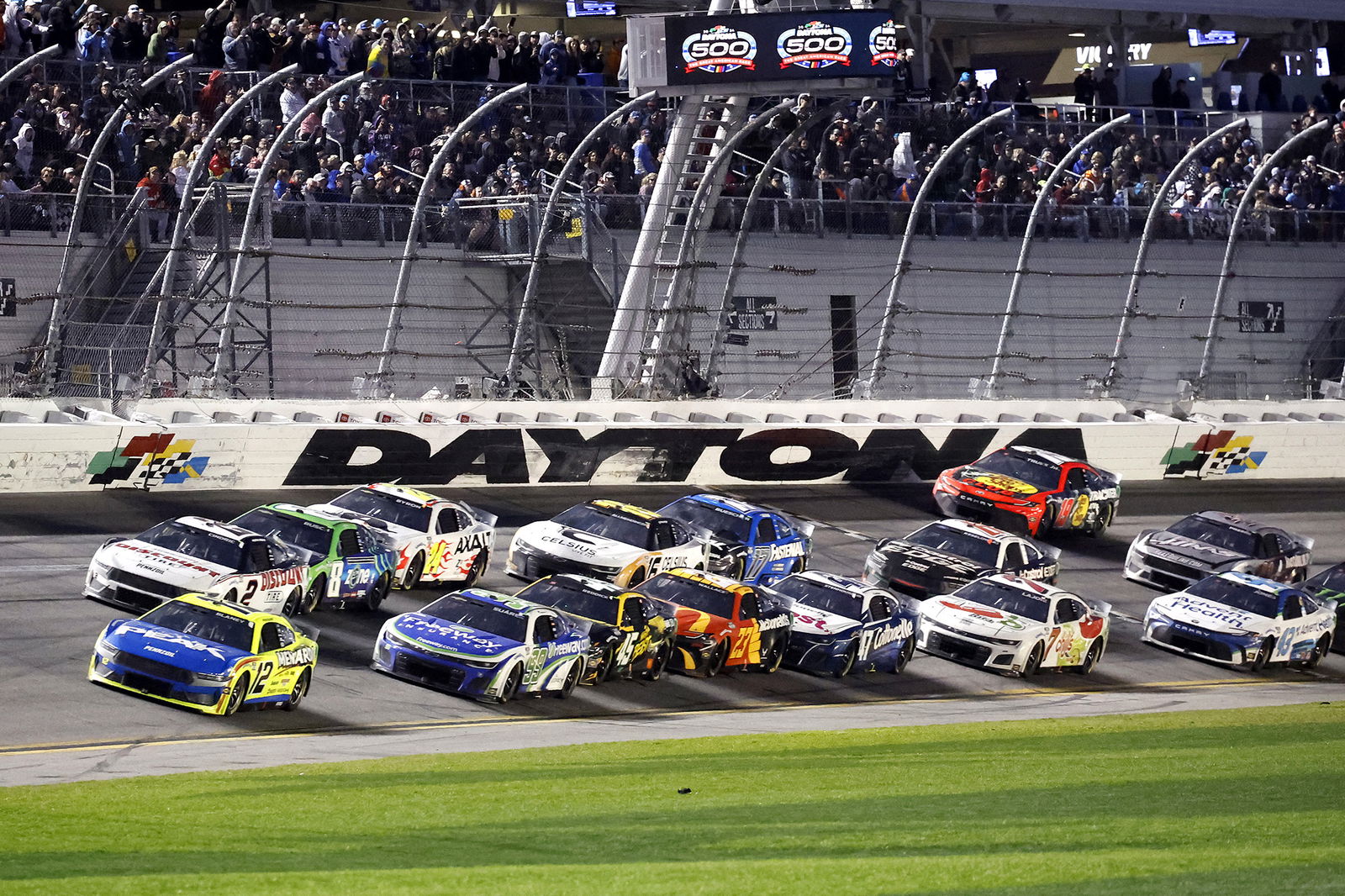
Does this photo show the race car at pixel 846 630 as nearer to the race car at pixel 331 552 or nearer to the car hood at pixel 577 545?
the car hood at pixel 577 545

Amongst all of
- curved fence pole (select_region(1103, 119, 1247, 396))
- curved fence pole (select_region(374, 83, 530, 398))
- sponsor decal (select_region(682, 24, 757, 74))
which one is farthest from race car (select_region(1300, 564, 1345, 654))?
curved fence pole (select_region(374, 83, 530, 398))

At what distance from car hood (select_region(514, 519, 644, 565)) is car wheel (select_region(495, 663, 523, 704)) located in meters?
4.06

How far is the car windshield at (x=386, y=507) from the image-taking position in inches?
864

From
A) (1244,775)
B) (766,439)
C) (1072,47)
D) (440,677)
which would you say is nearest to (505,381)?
(766,439)

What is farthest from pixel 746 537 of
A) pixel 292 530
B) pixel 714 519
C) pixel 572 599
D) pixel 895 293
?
pixel 895 293

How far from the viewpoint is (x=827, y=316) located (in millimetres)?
31047

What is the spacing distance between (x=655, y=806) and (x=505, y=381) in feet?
52.0

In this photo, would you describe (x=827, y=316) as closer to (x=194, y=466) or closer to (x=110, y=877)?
(x=194, y=466)

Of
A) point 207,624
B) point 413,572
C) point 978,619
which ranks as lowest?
point 978,619

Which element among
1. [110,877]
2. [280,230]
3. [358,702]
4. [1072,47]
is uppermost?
[1072,47]

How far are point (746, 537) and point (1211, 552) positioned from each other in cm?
698

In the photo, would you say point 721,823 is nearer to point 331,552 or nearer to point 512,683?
point 512,683

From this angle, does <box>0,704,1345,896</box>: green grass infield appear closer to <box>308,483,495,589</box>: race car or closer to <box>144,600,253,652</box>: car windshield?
<box>144,600,253,652</box>: car windshield

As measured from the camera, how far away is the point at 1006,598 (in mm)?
22375
